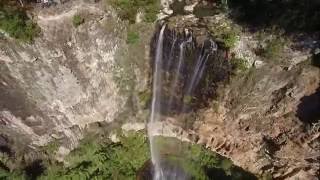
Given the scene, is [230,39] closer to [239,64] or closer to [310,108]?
[239,64]

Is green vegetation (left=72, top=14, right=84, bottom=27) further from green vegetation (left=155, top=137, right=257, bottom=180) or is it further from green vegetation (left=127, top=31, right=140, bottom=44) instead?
green vegetation (left=155, top=137, right=257, bottom=180)

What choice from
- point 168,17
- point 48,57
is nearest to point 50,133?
point 48,57

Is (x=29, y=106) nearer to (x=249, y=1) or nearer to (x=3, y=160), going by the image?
(x=3, y=160)

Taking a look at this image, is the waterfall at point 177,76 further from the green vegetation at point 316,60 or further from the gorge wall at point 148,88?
the green vegetation at point 316,60

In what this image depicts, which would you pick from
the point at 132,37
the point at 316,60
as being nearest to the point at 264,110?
the point at 316,60

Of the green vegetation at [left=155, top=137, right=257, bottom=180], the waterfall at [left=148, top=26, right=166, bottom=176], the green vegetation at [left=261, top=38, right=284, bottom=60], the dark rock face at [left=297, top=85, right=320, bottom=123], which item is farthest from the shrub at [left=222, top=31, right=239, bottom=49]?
the green vegetation at [left=155, top=137, right=257, bottom=180]
